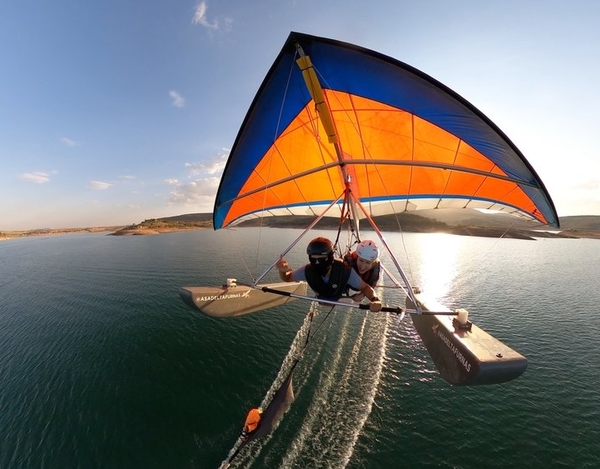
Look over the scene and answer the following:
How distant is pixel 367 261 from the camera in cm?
600

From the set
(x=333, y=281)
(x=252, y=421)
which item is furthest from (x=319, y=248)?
(x=252, y=421)

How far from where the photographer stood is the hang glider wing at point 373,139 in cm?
505

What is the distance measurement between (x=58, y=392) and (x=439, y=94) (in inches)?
714

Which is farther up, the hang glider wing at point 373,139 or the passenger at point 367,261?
the hang glider wing at point 373,139

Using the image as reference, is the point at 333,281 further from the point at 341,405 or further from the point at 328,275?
the point at 341,405

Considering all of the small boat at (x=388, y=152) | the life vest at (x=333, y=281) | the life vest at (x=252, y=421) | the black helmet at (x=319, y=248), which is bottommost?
the life vest at (x=252, y=421)

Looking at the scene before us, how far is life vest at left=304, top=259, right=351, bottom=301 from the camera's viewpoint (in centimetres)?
578

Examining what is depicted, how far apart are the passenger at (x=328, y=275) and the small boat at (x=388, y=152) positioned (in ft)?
2.38

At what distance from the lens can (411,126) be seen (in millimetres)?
6188

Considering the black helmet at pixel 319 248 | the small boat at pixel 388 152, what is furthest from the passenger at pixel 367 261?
the black helmet at pixel 319 248

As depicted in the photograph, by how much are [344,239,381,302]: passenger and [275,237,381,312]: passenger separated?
41 cm

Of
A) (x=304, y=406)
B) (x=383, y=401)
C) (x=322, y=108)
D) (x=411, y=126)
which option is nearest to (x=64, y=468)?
(x=304, y=406)

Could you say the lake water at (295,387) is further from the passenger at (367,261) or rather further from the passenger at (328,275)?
the passenger at (328,275)

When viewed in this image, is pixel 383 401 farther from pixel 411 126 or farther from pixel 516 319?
pixel 516 319
